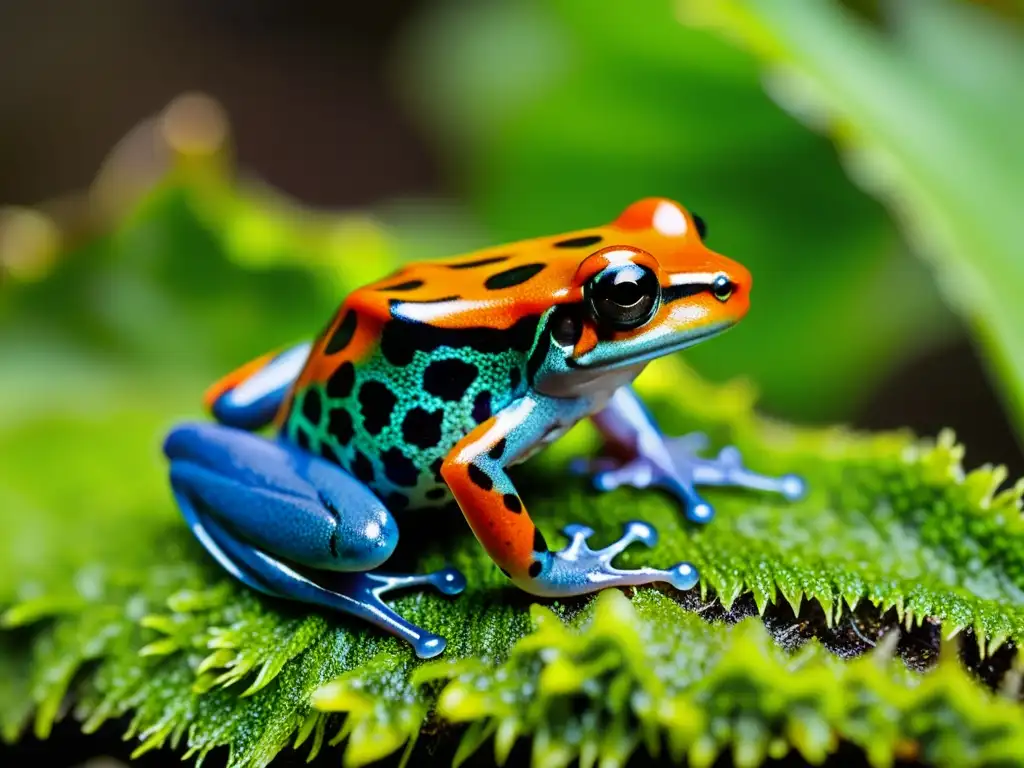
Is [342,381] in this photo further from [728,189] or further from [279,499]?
[728,189]

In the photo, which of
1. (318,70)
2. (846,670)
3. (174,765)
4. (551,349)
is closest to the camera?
(846,670)

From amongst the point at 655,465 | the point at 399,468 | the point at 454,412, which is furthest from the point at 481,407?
the point at 655,465

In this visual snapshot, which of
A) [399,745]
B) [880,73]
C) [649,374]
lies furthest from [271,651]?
[880,73]

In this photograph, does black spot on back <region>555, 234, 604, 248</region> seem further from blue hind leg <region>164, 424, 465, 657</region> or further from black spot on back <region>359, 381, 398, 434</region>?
blue hind leg <region>164, 424, 465, 657</region>

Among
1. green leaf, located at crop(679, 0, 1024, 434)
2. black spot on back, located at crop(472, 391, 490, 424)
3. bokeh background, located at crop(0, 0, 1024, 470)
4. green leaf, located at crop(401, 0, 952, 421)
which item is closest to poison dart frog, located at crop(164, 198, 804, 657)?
black spot on back, located at crop(472, 391, 490, 424)

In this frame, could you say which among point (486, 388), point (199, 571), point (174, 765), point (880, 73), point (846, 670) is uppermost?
point (880, 73)

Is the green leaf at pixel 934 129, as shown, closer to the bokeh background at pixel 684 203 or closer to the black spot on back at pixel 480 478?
the bokeh background at pixel 684 203

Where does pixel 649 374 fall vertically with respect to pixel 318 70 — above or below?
below

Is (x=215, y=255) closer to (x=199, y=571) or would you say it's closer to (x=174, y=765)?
(x=199, y=571)
